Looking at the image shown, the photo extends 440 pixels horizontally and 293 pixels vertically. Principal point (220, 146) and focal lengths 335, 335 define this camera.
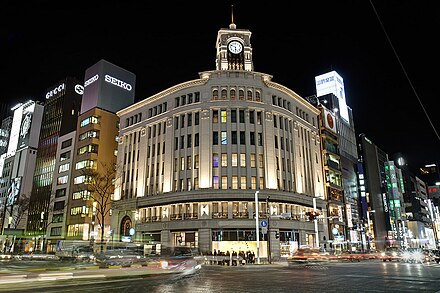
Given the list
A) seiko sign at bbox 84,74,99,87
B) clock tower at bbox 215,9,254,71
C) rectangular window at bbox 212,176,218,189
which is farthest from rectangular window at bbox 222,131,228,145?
seiko sign at bbox 84,74,99,87

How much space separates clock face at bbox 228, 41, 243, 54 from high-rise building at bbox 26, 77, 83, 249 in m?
48.4

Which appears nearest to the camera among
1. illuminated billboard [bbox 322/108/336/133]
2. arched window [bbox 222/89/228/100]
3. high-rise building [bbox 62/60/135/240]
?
arched window [bbox 222/89/228/100]

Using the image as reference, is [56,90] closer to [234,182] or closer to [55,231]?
[55,231]

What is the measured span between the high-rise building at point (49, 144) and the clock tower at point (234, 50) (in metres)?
46.9

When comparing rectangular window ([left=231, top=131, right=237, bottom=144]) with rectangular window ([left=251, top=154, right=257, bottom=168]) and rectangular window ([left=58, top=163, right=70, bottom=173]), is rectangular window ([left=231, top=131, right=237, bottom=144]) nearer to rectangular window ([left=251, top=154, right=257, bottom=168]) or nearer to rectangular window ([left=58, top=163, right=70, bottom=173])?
rectangular window ([left=251, top=154, right=257, bottom=168])

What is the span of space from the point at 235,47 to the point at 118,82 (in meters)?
30.7

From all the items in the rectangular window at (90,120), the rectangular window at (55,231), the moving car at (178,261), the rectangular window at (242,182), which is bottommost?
the moving car at (178,261)

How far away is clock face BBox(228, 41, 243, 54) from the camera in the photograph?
65625 mm

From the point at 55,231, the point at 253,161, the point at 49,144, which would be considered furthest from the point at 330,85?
the point at 55,231

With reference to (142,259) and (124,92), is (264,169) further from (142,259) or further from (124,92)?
(124,92)

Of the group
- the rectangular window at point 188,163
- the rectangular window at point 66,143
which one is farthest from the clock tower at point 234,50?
the rectangular window at point 66,143

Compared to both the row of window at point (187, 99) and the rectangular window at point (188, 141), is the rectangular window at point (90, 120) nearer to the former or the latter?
the row of window at point (187, 99)

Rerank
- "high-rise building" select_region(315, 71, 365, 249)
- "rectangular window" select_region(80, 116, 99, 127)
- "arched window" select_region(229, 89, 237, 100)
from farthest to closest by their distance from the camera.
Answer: "rectangular window" select_region(80, 116, 99, 127), "high-rise building" select_region(315, 71, 365, 249), "arched window" select_region(229, 89, 237, 100)

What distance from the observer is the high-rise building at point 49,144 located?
85875mm
